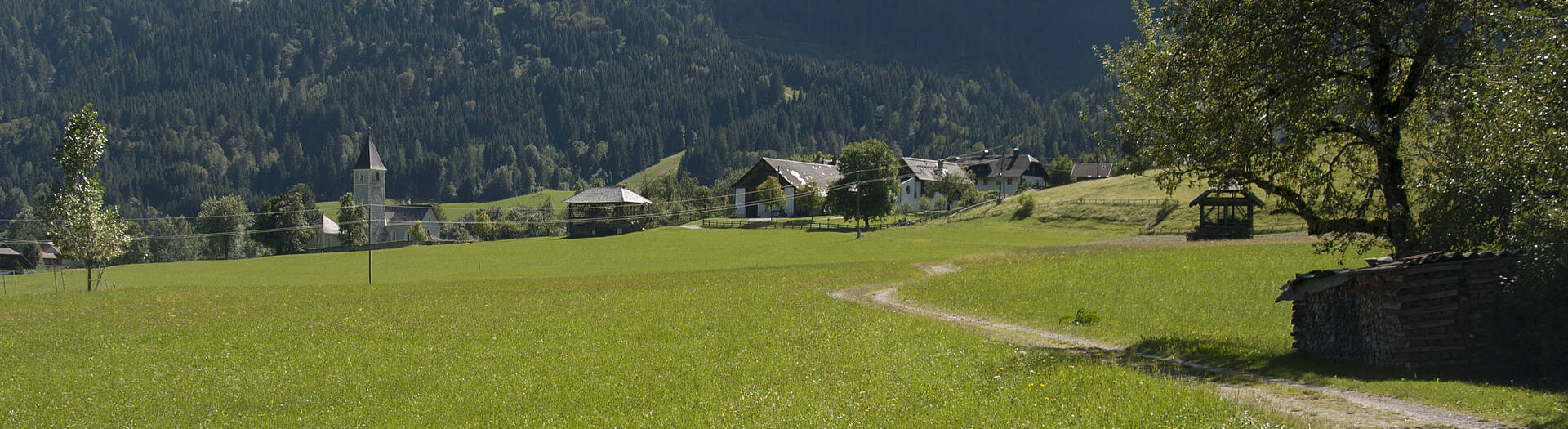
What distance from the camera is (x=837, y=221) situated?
107938mm

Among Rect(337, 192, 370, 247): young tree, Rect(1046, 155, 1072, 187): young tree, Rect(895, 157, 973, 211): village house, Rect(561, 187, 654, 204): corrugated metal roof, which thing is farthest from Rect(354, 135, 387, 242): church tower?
Rect(1046, 155, 1072, 187): young tree

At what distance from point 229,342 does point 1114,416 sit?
75.1 feet

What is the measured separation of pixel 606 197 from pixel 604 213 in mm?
2345

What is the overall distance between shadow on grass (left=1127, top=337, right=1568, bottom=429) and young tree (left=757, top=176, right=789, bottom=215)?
106 m

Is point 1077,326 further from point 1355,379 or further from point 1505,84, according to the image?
point 1505,84

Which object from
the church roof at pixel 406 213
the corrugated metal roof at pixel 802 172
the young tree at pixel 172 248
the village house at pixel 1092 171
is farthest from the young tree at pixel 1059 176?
the young tree at pixel 172 248

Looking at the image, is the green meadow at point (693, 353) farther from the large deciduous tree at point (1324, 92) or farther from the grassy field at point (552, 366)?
the large deciduous tree at point (1324, 92)

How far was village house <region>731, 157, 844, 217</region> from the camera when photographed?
131125mm

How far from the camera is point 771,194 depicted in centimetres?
12731

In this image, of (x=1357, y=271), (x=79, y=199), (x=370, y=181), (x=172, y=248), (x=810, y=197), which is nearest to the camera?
(x=1357, y=271)

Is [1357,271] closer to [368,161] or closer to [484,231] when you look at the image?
[368,161]

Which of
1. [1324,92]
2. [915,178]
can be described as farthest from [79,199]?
[915,178]

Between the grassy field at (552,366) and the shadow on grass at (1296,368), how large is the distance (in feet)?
8.98

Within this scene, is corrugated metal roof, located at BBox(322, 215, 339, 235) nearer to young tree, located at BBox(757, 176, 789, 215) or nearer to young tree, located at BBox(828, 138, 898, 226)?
young tree, located at BBox(757, 176, 789, 215)
